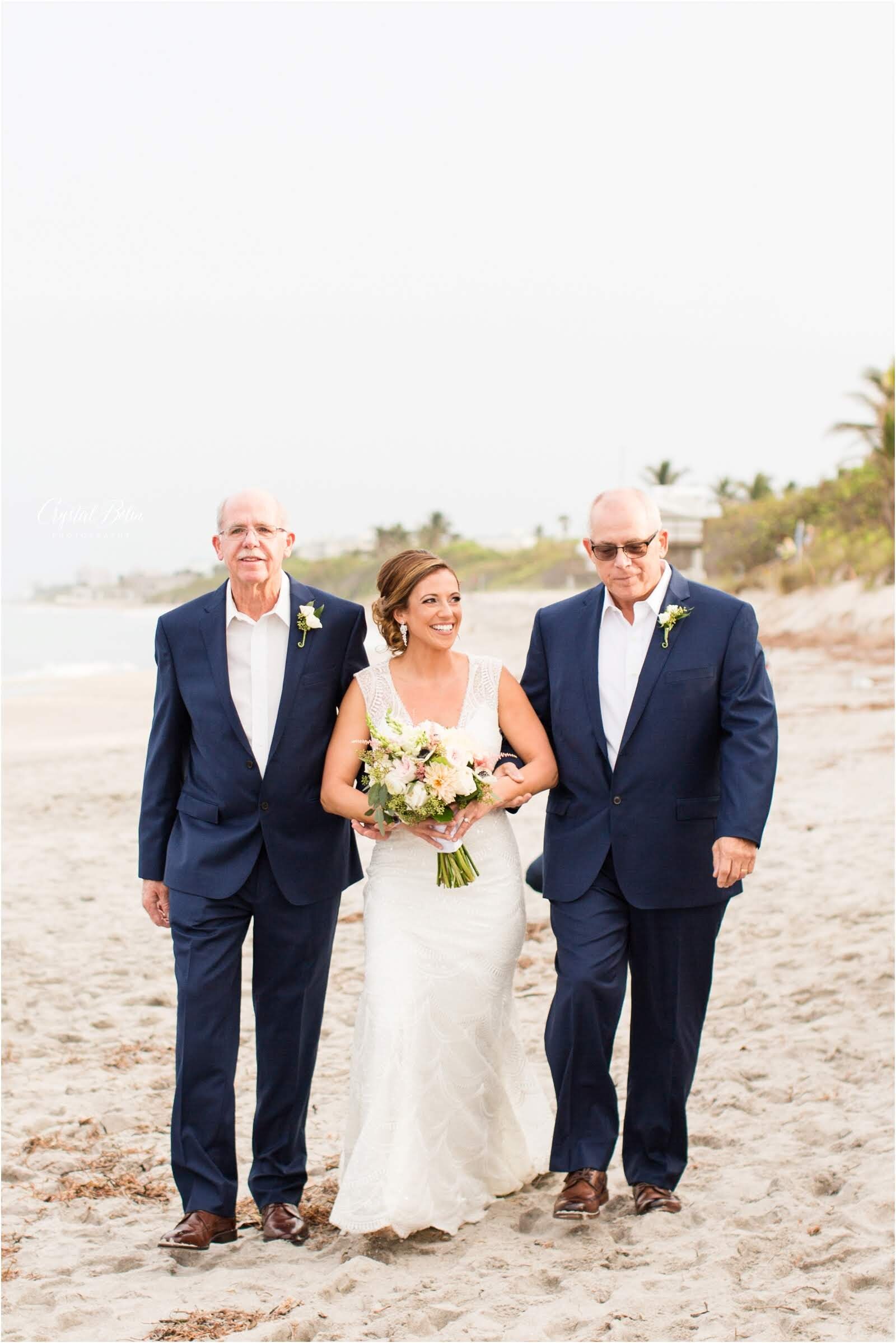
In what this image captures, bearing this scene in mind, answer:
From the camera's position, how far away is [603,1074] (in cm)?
450

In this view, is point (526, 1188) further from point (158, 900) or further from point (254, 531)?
point (254, 531)

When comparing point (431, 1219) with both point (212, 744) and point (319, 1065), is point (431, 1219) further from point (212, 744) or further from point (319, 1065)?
point (319, 1065)

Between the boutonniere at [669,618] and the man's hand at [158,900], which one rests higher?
the boutonniere at [669,618]

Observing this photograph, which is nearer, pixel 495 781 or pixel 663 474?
pixel 495 781

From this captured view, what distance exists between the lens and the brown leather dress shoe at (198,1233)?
14.0ft

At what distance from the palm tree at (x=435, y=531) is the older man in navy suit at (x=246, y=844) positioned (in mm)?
91257

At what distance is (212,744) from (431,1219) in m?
1.64

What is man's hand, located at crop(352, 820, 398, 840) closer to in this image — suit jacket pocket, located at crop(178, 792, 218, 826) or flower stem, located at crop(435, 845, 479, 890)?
flower stem, located at crop(435, 845, 479, 890)

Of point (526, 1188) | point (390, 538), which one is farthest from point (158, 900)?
point (390, 538)

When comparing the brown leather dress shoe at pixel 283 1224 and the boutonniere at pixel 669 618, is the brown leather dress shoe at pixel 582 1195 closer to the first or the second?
the brown leather dress shoe at pixel 283 1224

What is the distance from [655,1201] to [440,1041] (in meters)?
0.91

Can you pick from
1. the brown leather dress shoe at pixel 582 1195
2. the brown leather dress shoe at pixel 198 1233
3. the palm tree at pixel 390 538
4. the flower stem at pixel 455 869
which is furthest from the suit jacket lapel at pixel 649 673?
the palm tree at pixel 390 538

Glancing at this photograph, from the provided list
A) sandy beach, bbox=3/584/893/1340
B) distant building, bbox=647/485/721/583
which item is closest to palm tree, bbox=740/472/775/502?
distant building, bbox=647/485/721/583

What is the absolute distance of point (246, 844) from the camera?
4.41 meters
